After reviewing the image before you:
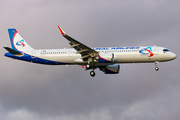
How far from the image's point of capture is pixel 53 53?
69938 millimetres

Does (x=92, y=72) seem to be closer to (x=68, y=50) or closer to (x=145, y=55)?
(x=68, y=50)

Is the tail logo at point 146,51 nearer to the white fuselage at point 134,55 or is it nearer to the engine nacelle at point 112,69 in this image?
the white fuselage at point 134,55

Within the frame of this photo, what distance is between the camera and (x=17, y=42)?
246 feet

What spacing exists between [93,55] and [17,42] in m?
19.4

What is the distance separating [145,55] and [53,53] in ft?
62.3

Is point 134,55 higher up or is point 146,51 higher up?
point 146,51

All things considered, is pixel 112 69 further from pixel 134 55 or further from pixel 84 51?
pixel 84 51

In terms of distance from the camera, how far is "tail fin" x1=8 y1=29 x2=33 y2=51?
73.9m

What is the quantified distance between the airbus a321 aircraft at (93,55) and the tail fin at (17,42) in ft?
5.17

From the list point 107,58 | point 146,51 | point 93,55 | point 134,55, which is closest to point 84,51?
point 93,55

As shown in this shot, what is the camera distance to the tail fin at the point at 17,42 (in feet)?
242

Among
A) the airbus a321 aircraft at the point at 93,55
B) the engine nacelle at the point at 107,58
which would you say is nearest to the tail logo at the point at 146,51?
the airbus a321 aircraft at the point at 93,55

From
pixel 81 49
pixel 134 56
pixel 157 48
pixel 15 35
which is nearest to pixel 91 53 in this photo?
pixel 81 49

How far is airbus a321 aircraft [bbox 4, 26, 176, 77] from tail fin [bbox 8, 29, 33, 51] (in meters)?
1.58
